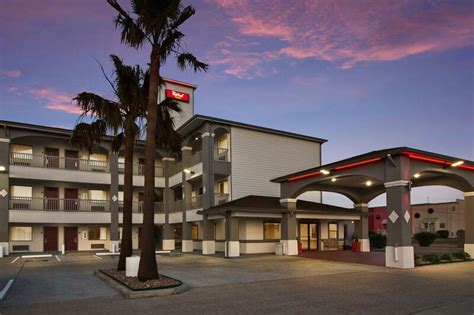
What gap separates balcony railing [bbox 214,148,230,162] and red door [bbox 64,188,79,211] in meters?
11.8

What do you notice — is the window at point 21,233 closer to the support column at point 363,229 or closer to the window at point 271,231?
the window at point 271,231

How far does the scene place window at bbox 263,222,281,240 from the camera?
1146 inches

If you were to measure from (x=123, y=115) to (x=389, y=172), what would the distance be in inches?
465

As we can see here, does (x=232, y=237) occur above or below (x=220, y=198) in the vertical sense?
below

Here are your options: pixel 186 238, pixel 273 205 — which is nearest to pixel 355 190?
pixel 273 205

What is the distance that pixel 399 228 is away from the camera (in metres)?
18.5

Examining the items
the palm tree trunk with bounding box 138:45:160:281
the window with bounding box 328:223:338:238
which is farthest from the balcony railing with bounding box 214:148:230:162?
the palm tree trunk with bounding box 138:45:160:281

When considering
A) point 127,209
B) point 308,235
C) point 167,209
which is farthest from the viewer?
point 167,209

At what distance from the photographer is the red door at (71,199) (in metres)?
34.4

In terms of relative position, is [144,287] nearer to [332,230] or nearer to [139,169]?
[332,230]

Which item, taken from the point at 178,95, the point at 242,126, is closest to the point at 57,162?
the point at 178,95

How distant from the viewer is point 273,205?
2748 centimetres

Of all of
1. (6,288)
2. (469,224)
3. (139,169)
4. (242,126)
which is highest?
(242,126)

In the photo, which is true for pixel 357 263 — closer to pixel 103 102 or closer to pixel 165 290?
pixel 165 290
